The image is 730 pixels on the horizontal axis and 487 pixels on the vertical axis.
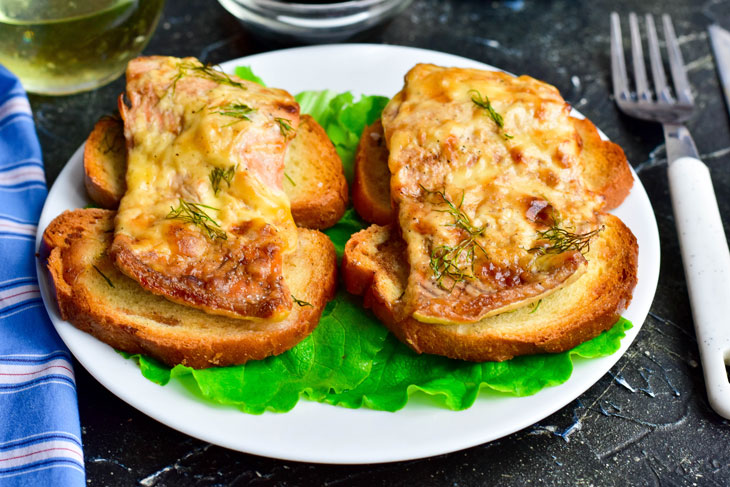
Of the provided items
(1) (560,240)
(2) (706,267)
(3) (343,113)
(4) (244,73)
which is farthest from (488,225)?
(4) (244,73)

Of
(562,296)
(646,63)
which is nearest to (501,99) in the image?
(562,296)

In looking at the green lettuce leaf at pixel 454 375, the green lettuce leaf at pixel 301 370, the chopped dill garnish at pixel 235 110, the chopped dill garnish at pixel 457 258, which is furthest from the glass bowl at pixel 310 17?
the green lettuce leaf at pixel 454 375

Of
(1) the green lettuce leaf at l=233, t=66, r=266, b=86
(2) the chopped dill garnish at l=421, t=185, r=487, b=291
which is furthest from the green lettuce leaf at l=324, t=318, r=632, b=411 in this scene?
(1) the green lettuce leaf at l=233, t=66, r=266, b=86

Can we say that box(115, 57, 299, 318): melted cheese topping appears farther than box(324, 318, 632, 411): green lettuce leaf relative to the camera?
Yes

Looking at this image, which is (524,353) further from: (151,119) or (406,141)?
(151,119)

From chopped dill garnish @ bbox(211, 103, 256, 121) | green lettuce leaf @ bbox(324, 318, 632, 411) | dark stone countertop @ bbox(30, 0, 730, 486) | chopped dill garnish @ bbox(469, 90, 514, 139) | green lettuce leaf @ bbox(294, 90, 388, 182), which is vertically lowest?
dark stone countertop @ bbox(30, 0, 730, 486)

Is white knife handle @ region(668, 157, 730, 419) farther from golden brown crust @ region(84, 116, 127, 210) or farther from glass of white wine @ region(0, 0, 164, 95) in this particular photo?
glass of white wine @ region(0, 0, 164, 95)

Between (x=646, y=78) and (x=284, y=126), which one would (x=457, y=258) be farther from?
(x=646, y=78)
